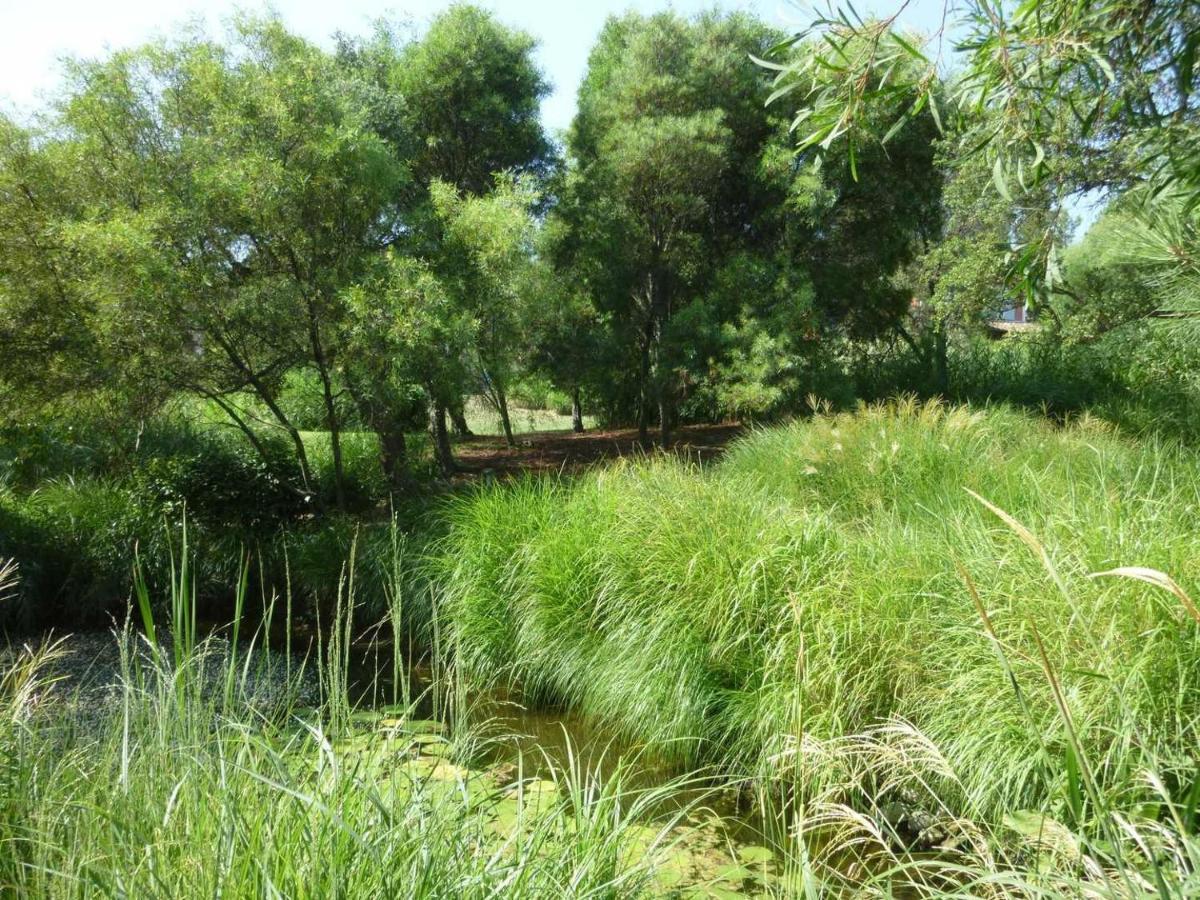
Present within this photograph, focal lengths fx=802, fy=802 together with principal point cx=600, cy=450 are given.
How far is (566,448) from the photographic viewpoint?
41.9ft

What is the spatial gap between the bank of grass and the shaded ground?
391 centimetres

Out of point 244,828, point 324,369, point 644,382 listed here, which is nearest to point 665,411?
point 644,382

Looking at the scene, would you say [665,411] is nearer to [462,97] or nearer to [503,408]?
[503,408]

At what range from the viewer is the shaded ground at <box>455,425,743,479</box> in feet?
36.6

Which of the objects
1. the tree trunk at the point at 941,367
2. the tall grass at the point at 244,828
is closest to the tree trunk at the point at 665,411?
the tree trunk at the point at 941,367

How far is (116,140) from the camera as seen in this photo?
760cm

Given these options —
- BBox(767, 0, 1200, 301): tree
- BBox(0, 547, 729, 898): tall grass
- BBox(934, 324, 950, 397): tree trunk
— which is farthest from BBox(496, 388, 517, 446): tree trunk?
BBox(0, 547, 729, 898): tall grass

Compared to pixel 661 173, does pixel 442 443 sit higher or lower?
lower

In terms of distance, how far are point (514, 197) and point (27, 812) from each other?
7.78 m

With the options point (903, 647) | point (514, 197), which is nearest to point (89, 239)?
point (514, 197)

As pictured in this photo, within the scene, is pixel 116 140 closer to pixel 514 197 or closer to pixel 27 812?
pixel 514 197

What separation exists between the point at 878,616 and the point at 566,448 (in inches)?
352

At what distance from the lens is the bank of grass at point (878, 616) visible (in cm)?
284

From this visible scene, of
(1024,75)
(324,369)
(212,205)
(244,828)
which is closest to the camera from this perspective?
(244,828)
